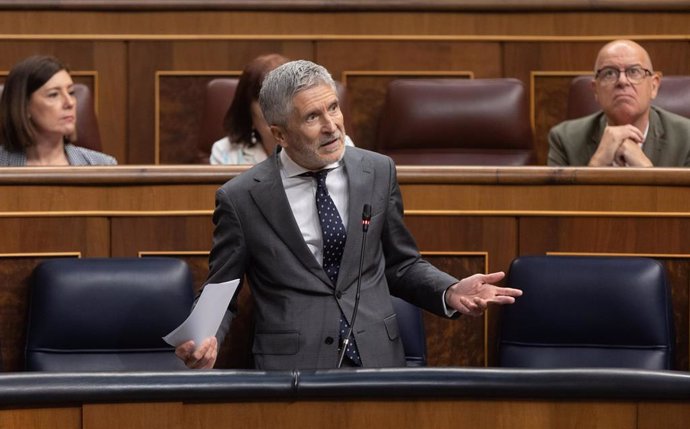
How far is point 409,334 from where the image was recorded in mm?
1077

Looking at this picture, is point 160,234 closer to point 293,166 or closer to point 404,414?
point 293,166

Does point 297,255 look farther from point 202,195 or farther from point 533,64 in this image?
point 533,64

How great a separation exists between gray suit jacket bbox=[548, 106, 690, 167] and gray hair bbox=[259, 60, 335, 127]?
19.9 inches

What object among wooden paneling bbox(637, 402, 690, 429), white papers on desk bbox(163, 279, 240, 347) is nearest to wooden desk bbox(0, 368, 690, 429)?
wooden paneling bbox(637, 402, 690, 429)

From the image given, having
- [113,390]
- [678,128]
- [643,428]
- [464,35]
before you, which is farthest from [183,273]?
[464,35]

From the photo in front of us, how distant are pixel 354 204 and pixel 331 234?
0.11 ft

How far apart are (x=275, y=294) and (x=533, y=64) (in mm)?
793

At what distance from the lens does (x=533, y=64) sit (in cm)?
167

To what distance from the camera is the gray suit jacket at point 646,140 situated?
1359 millimetres

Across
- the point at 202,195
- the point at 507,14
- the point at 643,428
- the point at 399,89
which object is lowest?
the point at 643,428

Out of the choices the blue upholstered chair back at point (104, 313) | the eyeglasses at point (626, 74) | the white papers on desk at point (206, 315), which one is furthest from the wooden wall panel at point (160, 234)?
the eyeglasses at point (626, 74)

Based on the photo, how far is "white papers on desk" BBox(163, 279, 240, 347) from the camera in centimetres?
84

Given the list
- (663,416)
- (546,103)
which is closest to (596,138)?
(546,103)

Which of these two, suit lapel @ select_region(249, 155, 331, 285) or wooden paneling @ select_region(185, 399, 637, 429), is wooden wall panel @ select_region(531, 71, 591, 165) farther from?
wooden paneling @ select_region(185, 399, 637, 429)
